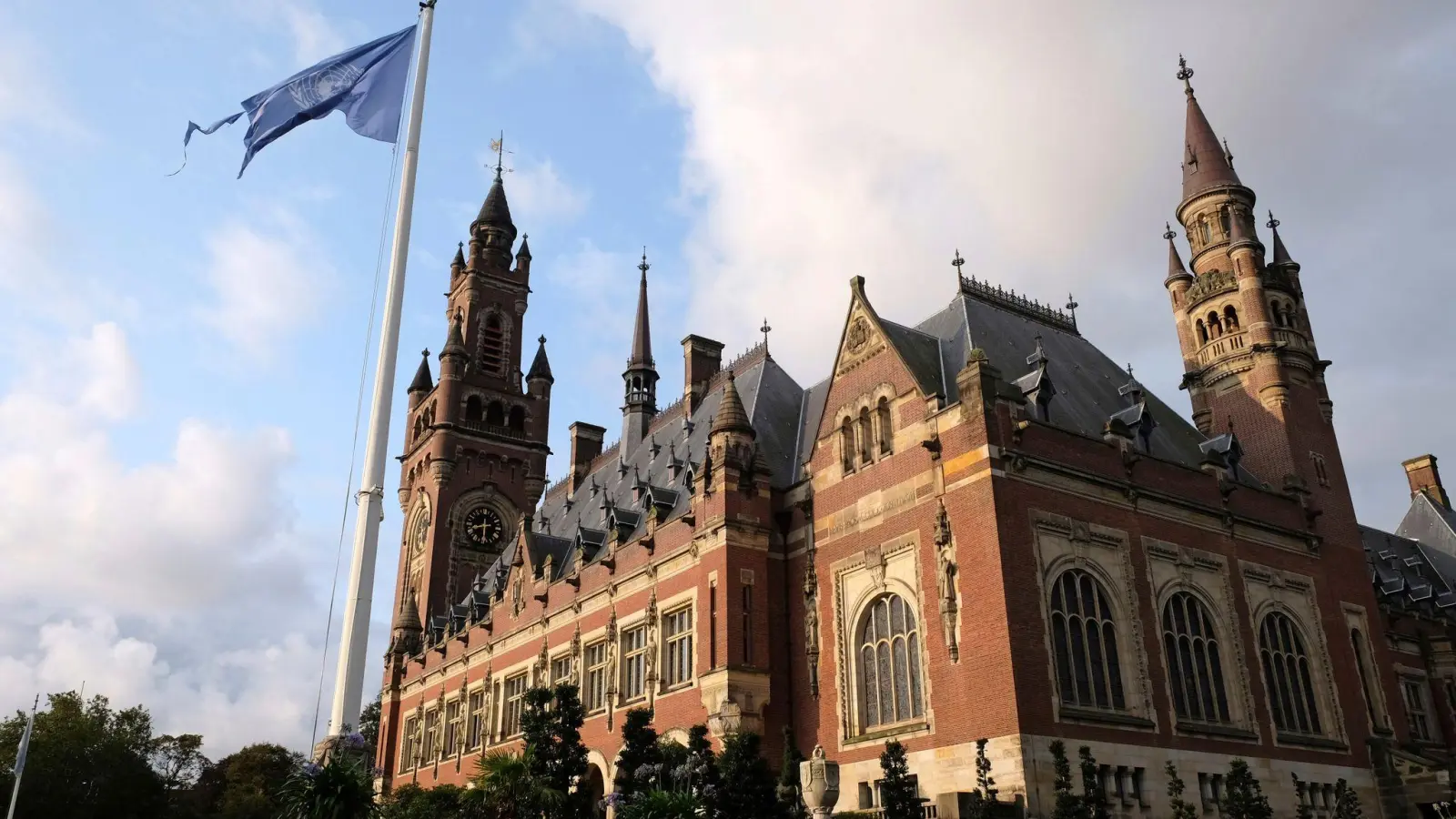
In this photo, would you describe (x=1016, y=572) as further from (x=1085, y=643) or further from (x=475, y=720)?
(x=475, y=720)

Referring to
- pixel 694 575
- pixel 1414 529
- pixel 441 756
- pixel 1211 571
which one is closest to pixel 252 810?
pixel 441 756

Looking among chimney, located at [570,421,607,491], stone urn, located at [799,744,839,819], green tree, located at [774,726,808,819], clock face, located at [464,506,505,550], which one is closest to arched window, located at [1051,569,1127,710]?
green tree, located at [774,726,808,819]

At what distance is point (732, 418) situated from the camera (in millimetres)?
35875

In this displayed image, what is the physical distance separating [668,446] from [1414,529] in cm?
4075

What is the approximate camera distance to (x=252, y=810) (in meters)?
74.0

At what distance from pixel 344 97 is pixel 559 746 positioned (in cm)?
1704

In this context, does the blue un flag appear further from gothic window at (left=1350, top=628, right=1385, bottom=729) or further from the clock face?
the clock face

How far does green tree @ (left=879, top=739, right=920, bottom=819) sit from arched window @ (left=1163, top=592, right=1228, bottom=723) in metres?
8.60

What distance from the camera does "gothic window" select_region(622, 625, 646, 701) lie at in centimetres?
3753

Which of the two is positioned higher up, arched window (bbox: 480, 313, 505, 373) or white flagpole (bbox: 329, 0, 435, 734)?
arched window (bbox: 480, 313, 505, 373)

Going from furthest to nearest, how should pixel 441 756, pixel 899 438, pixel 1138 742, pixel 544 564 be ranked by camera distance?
1. pixel 441 756
2. pixel 544 564
3. pixel 899 438
4. pixel 1138 742

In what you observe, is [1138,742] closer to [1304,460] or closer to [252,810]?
[1304,460]

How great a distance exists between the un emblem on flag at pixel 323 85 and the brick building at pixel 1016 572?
16398mm

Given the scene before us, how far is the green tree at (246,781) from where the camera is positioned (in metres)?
75.0
